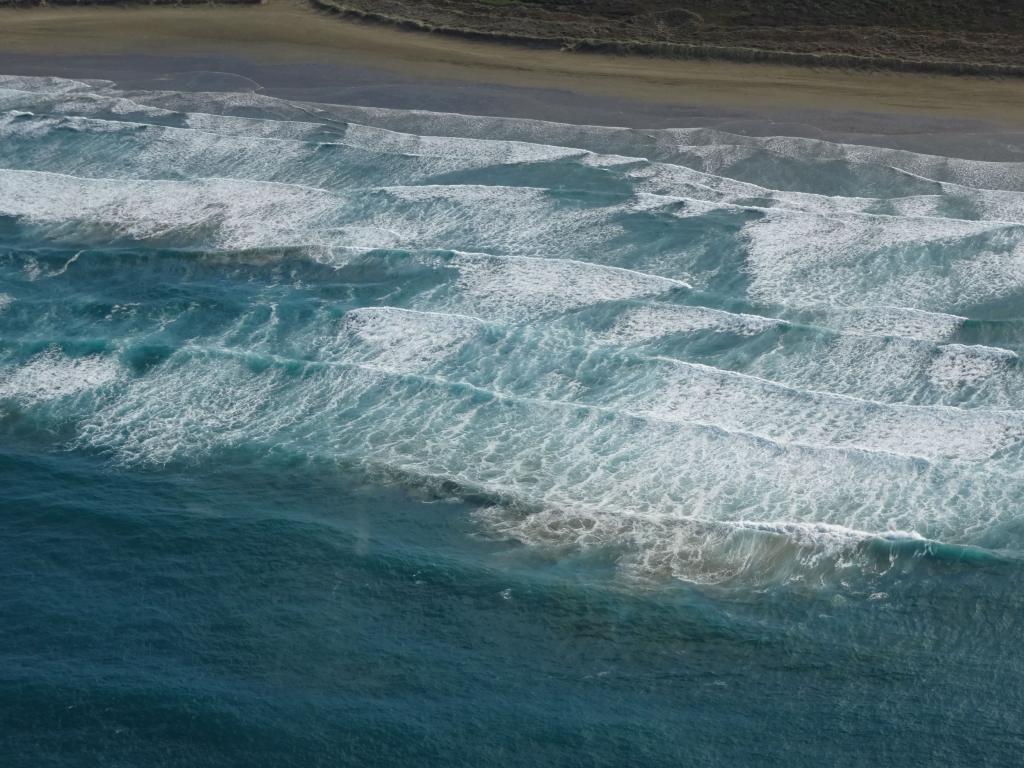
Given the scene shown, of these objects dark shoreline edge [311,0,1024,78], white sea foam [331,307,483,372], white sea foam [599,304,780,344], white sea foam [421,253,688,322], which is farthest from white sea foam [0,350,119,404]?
dark shoreline edge [311,0,1024,78]

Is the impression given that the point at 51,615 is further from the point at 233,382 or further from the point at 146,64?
the point at 146,64

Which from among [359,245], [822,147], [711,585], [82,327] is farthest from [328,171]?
[711,585]

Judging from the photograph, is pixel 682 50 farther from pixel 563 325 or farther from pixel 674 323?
pixel 563 325

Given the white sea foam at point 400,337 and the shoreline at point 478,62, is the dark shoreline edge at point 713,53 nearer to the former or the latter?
the shoreline at point 478,62

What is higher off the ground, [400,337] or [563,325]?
[563,325]

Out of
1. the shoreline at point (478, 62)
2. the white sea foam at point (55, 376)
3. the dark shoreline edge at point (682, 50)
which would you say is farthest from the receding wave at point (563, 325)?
the dark shoreline edge at point (682, 50)

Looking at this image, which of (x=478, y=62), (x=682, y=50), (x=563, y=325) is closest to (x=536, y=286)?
(x=563, y=325)

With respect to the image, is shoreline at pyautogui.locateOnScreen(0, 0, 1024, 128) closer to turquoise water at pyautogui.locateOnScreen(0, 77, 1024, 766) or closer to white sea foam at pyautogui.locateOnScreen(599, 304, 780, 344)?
turquoise water at pyautogui.locateOnScreen(0, 77, 1024, 766)
